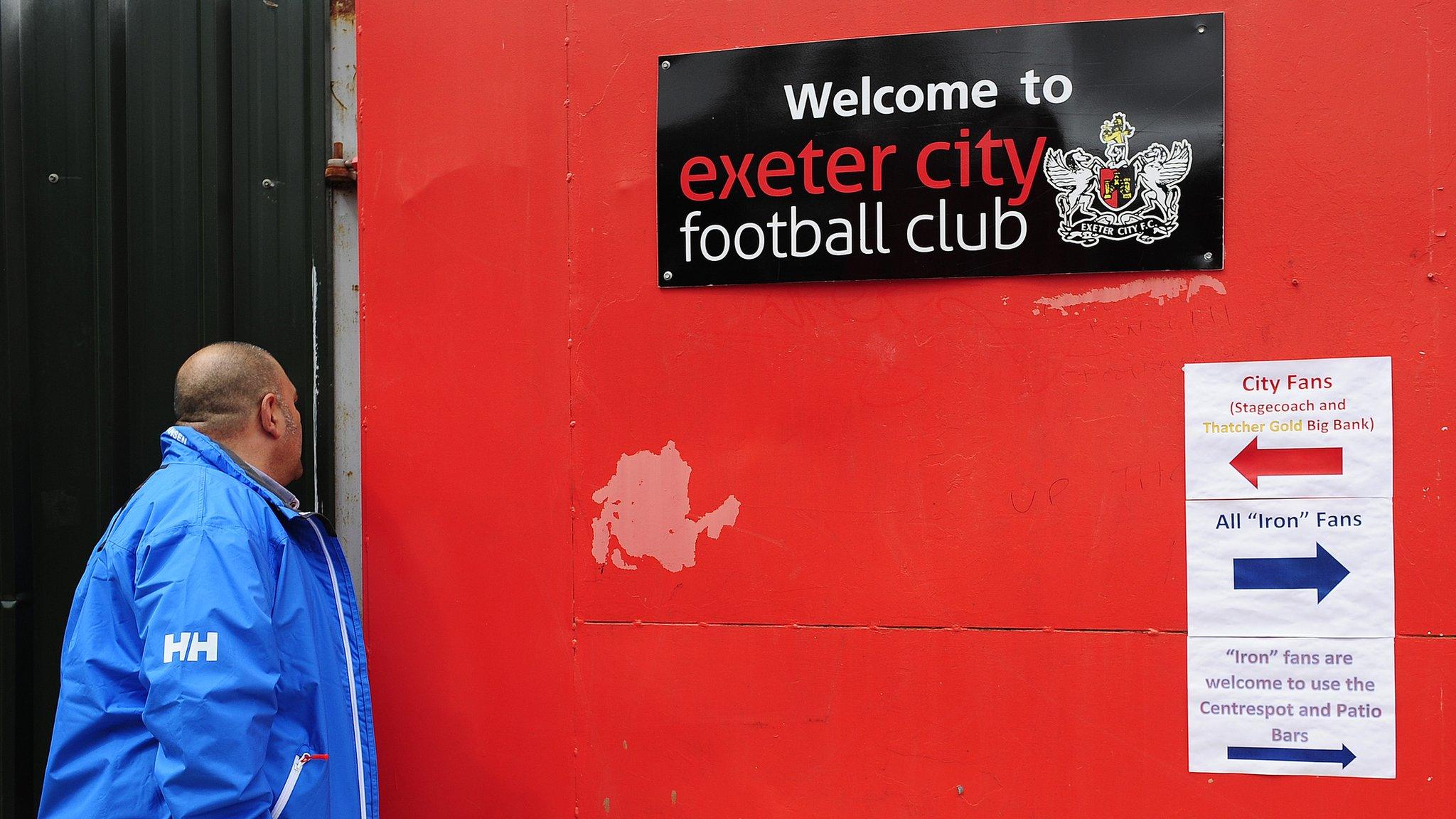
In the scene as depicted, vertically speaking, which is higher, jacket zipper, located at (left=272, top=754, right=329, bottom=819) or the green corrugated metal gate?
the green corrugated metal gate

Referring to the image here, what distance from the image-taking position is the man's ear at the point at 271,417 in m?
2.25

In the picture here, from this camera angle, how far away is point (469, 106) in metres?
2.64

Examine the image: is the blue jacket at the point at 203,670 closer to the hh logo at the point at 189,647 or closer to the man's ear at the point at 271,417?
the hh logo at the point at 189,647

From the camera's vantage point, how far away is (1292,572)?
7.57ft

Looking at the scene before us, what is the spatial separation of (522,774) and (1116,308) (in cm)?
198

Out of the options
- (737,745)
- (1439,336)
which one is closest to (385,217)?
(737,745)

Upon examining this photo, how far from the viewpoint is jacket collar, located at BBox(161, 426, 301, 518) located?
7.00 feet

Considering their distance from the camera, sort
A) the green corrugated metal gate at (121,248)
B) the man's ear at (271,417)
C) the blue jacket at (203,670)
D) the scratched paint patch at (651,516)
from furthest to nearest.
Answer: the green corrugated metal gate at (121,248) < the scratched paint patch at (651,516) < the man's ear at (271,417) < the blue jacket at (203,670)

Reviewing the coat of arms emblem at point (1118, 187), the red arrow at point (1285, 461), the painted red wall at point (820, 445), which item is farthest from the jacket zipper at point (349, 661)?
the red arrow at point (1285, 461)

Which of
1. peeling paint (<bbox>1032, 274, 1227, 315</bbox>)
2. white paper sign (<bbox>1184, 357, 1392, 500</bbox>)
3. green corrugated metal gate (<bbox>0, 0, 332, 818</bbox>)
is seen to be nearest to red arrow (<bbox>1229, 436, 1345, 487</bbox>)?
white paper sign (<bbox>1184, 357, 1392, 500</bbox>)

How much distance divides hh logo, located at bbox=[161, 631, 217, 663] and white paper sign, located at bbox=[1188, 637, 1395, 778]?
2185 mm

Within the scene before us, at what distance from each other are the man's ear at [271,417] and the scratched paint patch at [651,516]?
792mm

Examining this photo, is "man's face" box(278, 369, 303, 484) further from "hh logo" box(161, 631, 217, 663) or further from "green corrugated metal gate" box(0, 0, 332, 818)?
"hh logo" box(161, 631, 217, 663)

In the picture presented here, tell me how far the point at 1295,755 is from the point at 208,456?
2.63m
